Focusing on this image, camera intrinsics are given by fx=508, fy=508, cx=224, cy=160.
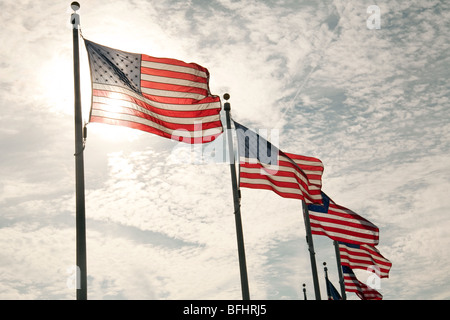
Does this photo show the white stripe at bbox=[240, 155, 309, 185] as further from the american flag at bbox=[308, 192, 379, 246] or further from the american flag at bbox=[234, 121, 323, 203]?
the american flag at bbox=[308, 192, 379, 246]

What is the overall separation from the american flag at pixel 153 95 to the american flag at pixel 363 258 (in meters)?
16.8

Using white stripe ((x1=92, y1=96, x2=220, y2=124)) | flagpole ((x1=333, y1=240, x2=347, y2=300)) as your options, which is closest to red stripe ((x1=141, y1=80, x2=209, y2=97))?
white stripe ((x1=92, y1=96, x2=220, y2=124))

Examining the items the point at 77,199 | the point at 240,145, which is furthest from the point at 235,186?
the point at 77,199

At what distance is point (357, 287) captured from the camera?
34.5 meters

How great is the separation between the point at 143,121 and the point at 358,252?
19745mm

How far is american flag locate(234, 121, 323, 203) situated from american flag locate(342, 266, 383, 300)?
1649 centimetres

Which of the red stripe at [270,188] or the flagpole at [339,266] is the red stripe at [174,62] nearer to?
the red stripe at [270,188]

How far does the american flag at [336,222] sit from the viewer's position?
23391mm

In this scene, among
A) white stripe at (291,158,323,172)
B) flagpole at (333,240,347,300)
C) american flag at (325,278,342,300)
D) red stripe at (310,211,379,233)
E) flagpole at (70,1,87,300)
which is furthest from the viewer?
american flag at (325,278,342,300)

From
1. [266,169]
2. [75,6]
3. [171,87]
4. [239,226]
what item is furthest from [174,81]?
[239,226]

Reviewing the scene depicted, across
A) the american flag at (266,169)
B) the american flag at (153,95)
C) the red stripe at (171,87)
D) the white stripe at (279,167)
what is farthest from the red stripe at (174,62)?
the white stripe at (279,167)

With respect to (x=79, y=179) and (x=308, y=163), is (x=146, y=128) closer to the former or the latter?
(x=79, y=179)

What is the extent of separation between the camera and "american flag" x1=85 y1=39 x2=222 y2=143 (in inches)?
518
